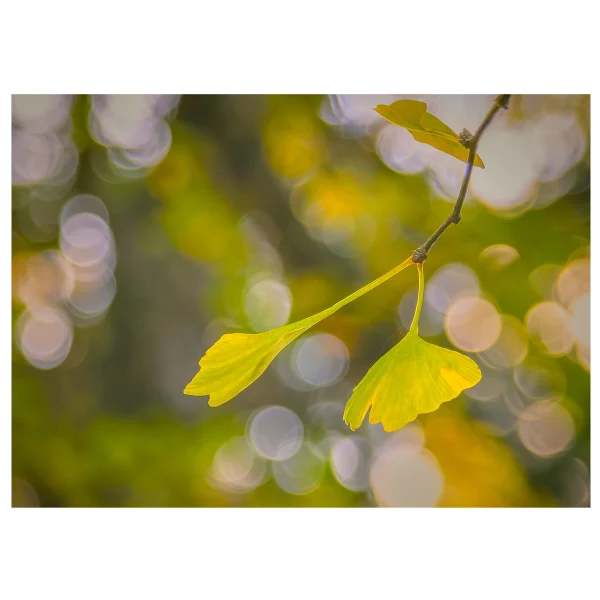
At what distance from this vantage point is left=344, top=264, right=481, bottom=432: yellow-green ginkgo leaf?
0.54m

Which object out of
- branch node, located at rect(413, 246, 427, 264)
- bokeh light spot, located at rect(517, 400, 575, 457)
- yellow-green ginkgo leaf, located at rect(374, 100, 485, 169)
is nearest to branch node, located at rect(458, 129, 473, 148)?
yellow-green ginkgo leaf, located at rect(374, 100, 485, 169)

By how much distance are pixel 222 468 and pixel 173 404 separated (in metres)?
0.12

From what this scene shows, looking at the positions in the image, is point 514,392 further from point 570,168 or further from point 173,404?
point 173,404

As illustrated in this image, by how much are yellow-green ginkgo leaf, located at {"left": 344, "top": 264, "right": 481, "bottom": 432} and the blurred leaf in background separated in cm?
27

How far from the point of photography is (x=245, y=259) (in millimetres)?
864

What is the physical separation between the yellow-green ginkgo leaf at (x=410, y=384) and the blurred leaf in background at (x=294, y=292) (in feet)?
0.90

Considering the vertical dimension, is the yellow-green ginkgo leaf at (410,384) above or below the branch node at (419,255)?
below

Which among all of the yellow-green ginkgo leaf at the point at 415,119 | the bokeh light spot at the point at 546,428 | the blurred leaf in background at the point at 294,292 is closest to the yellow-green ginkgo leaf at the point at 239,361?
the yellow-green ginkgo leaf at the point at 415,119

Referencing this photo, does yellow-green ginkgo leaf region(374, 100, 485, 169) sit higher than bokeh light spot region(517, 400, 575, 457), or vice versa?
yellow-green ginkgo leaf region(374, 100, 485, 169)

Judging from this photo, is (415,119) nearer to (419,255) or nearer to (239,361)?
(419,255)

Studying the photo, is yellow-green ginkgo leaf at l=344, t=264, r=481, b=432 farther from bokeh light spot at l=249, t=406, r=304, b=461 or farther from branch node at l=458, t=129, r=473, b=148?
bokeh light spot at l=249, t=406, r=304, b=461

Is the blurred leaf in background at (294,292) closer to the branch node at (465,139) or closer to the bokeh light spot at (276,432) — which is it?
the bokeh light spot at (276,432)

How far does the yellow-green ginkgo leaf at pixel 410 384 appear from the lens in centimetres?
54

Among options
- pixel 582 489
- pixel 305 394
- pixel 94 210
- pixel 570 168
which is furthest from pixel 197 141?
pixel 582 489
